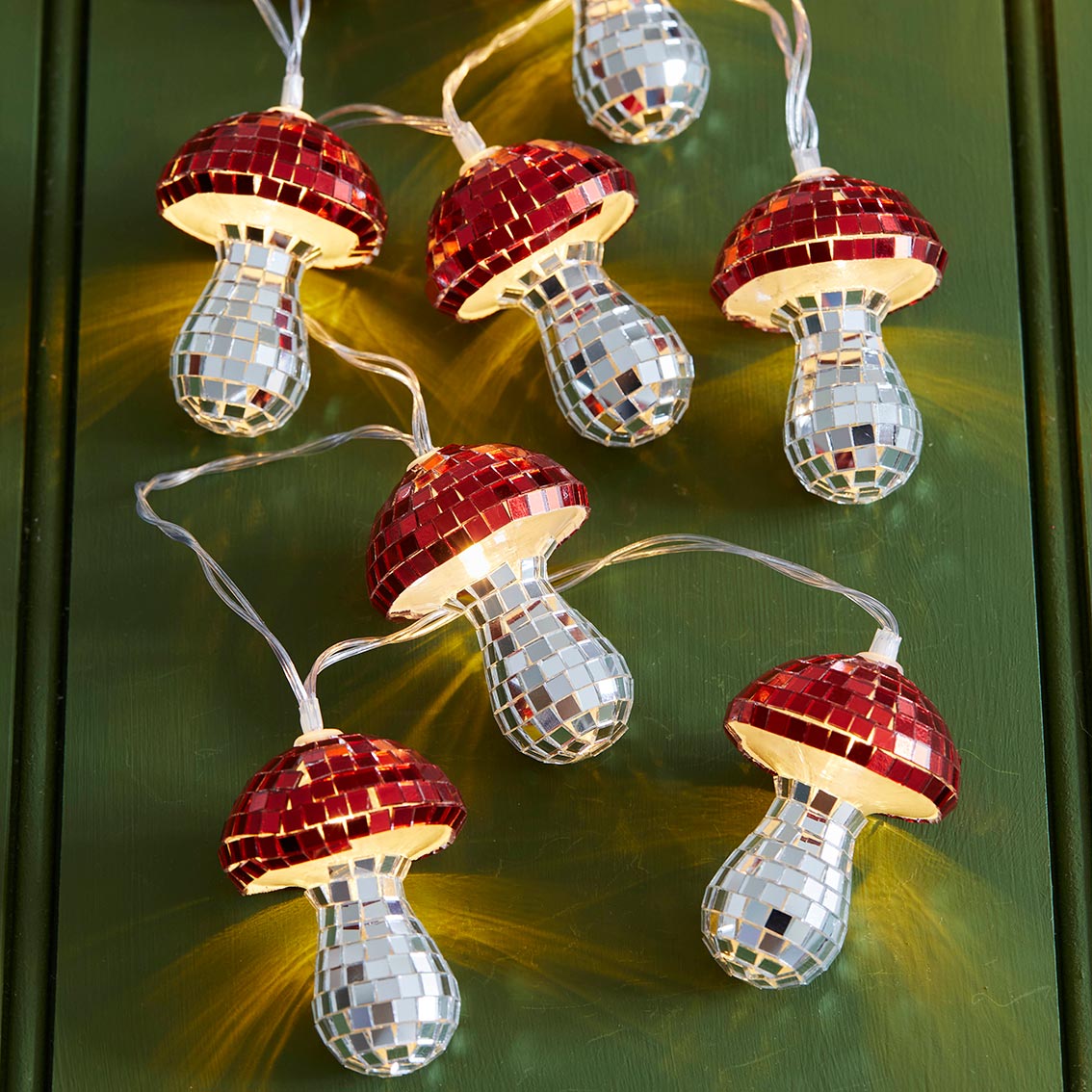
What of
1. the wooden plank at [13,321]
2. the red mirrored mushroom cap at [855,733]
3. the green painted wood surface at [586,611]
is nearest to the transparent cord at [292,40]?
the green painted wood surface at [586,611]

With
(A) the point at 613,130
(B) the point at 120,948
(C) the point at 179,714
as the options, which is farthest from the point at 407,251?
(B) the point at 120,948

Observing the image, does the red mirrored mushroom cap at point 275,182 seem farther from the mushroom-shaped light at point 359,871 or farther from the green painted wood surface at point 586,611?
the mushroom-shaped light at point 359,871

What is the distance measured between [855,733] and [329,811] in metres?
0.21

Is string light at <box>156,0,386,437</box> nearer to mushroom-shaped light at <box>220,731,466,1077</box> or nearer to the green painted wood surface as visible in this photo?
the green painted wood surface

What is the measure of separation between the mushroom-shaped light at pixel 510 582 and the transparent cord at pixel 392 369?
3 cm

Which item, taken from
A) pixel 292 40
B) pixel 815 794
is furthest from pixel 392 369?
pixel 815 794

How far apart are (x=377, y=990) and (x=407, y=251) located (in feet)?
1.21

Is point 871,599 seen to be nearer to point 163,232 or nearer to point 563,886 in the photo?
point 563,886

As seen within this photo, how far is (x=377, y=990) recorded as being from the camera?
0.53 meters

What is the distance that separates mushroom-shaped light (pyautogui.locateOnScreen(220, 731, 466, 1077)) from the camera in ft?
1.74

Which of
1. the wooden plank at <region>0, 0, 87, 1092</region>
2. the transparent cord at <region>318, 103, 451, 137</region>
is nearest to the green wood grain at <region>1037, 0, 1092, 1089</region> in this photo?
the transparent cord at <region>318, 103, 451, 137</region>

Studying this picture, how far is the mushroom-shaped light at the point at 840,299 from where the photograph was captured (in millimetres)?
596

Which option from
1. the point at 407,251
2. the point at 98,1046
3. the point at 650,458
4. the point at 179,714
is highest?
the point at 407,251

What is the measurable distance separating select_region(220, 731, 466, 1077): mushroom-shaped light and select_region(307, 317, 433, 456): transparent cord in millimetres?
146
